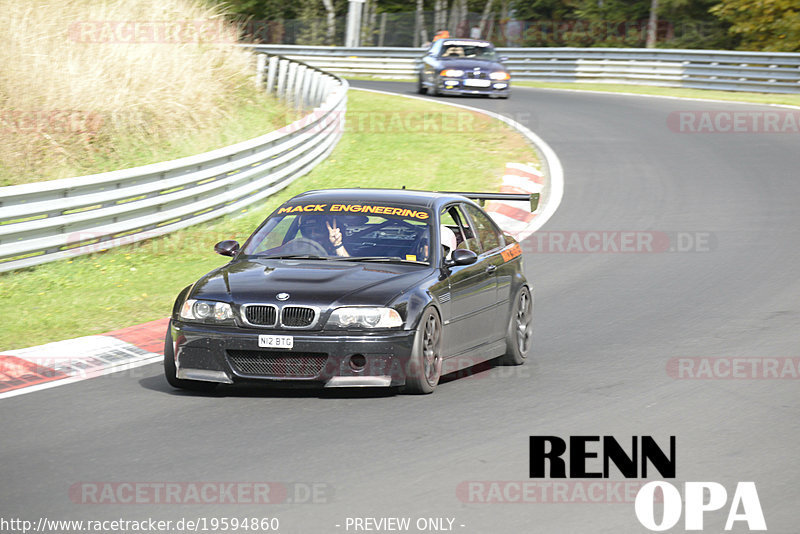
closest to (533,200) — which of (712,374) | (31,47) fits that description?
(712,374)

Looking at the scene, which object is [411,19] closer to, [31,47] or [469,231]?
[31,47]

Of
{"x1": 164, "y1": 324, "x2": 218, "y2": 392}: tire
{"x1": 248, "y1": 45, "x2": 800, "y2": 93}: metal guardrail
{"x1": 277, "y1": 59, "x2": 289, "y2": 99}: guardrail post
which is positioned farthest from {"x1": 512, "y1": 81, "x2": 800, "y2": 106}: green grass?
{"x1": 164, "y1": 324, "x2": 218, "y2": 392}: tire

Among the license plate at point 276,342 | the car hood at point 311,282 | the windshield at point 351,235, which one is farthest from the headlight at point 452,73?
the license plate at point 276,342

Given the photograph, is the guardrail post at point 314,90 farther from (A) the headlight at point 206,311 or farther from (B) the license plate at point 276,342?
(B) the license plate at point 276,342

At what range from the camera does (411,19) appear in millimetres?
63469

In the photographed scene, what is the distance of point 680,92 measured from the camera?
35.2 metres

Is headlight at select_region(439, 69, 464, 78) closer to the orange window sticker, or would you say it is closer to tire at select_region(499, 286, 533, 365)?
the orange window sticker

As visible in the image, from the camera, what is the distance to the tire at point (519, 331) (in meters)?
9.88

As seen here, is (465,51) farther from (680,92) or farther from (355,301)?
(355,301)

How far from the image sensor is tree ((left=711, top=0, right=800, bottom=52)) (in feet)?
141

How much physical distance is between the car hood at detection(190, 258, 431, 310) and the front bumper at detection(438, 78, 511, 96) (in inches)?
933

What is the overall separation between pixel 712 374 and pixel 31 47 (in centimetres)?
1411

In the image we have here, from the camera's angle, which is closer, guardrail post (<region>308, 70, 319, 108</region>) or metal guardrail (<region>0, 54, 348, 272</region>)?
metal guardrail (<region>0, 54, 348, 272</region>)

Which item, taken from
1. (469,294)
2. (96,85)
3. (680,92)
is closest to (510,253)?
(469,294)
